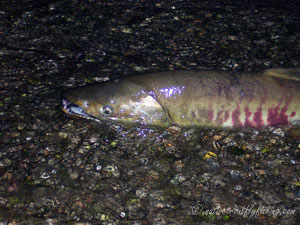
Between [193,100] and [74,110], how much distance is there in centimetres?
105

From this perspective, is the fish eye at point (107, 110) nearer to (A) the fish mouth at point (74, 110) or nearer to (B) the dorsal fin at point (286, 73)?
(A) the fish mouth at point (74, 110)

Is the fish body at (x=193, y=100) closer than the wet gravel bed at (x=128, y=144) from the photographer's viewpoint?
No

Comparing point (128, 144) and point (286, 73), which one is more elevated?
point (286, 73)

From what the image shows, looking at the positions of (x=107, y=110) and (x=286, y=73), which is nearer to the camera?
(x=107, y=110)

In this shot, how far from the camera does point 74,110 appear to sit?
11.3 feet

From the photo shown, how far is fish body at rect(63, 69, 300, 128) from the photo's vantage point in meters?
3.36

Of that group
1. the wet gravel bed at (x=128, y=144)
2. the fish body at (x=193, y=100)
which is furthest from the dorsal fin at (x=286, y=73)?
the wet gravel bed at (x=128, y=144)

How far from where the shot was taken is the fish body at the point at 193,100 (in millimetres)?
3357

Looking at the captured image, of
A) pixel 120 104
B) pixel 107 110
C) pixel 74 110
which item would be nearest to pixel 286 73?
pixel 120 104

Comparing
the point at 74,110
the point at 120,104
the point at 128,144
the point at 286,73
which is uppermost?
the point at 286,73

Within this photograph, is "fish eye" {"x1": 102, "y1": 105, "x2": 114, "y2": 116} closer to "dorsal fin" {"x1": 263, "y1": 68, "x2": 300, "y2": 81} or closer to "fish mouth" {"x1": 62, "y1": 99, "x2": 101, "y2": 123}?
"fish mouth" {"x1": 62, "y1": 99, "x2": 101, "y2": 123}

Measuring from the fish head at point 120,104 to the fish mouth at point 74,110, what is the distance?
1cm

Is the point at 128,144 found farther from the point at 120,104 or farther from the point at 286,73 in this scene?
the point at 286,73

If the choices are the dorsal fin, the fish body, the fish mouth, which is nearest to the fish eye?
the fish body
